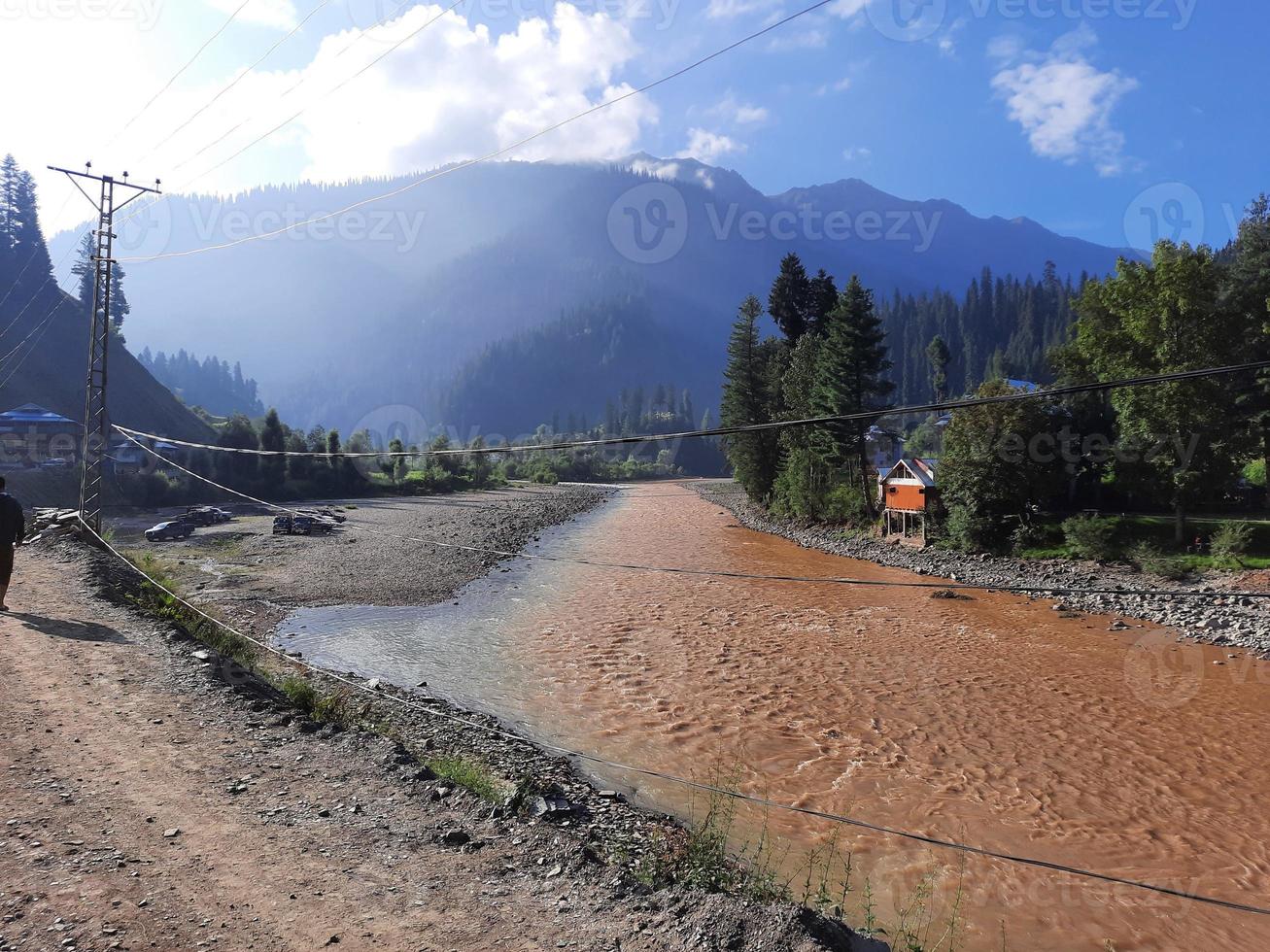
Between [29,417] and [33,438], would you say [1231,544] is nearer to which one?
[29,417]

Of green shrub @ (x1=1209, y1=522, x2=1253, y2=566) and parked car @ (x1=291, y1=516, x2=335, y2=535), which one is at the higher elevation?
green shrub @ (x1=1209, y1=522, x2=1253, y2=566)

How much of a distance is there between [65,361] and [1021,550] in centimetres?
9229

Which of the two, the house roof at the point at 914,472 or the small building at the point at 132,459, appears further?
the small building at the point at 132,459

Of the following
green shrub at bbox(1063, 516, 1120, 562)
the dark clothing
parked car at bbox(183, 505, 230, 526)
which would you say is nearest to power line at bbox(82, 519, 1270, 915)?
the dark clothing

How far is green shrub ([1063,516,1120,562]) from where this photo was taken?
78.2 feet

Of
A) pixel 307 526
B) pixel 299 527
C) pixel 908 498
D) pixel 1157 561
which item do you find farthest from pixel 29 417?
pixel 1157 561

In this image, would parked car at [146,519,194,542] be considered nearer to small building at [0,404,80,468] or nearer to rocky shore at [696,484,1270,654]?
small building at [0,404,80,468]

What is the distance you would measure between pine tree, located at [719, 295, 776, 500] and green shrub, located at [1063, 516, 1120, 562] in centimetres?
2340

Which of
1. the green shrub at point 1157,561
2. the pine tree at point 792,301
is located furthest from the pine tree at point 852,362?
the pine tree at point 792,301

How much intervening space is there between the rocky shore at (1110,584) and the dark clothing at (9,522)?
54.1 feet

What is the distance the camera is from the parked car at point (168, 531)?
32.8 metres

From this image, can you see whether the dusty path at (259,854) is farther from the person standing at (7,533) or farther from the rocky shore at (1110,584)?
the rocky shore at (1110,584)

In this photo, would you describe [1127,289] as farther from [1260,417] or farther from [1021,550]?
[1021,550]

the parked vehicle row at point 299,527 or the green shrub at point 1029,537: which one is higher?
the green shrub at point 1029,537
